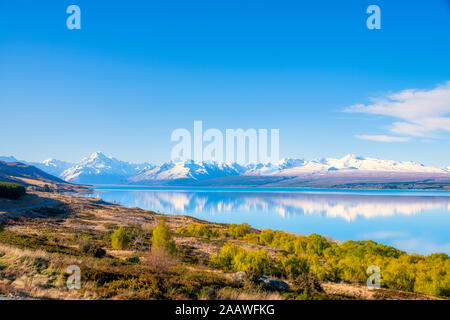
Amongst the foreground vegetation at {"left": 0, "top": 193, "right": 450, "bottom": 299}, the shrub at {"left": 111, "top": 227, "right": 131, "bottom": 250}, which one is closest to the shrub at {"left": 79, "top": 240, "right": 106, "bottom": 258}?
the foreground vegetation at {"left": 0, "top": 193, "right": 450, "bottom": 299}

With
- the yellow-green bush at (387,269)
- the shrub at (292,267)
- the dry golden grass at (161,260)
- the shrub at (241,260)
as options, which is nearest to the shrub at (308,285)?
the shrub at (241,260)

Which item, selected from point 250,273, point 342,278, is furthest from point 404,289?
point 250,273

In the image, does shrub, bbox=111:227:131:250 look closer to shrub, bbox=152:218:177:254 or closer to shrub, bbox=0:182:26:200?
shrub, bbox=152:218:177:254

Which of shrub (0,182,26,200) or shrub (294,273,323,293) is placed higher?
shrub (0,182,26,200)

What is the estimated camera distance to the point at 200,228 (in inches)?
1971

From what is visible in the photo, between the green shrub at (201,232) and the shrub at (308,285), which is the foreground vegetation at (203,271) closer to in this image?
the shrub at (308,285)

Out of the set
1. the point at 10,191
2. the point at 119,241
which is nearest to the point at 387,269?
the point at 119,241

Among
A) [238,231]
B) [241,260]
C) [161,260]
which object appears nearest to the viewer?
Result: [161,260]

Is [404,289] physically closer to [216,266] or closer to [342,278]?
[342,278]

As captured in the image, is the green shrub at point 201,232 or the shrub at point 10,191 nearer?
the green shrub at point 201,232

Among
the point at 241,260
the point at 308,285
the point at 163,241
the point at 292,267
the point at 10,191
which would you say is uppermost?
the point at 10,191

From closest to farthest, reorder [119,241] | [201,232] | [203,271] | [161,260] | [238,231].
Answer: [203,271]
[161,260]
[119,241]
[201,232]
[238,231]

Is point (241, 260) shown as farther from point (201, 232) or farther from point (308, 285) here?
point (201, 232)
